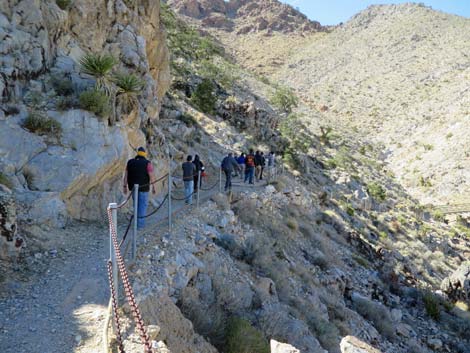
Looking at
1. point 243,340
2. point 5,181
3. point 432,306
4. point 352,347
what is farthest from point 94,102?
point 432,306

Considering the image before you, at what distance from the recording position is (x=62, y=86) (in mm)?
10430

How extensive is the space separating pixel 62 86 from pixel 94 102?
1.09 m

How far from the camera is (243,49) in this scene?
9131 centimetres

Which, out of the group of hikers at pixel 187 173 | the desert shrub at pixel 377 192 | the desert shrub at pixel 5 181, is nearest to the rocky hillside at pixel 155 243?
the desert shrub at pixel 5 181

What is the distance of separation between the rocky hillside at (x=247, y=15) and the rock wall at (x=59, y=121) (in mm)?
95075

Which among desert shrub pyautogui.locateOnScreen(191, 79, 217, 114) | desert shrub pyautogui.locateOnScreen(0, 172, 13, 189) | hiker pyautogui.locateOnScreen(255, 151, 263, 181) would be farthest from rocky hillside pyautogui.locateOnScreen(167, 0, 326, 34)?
desert shrub pyautogui.locateOnScreen(0, 172, 13, 189)

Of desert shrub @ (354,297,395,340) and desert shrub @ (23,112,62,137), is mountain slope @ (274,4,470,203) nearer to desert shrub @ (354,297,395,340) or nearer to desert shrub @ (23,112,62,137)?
desert shrub @ (354,297,395,340)

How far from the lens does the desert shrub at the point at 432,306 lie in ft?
45.4

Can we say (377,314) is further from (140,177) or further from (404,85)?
(404,85)

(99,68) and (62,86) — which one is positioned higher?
(99,68)

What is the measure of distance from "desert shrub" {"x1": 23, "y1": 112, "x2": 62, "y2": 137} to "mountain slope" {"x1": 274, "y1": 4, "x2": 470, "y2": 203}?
1337 inches

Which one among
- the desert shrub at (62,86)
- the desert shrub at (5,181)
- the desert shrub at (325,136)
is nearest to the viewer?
the desert shrub at (5,181)

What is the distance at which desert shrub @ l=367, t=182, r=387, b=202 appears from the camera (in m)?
31.0

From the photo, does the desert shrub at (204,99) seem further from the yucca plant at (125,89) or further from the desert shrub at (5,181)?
the desert shrub at (5,181)
